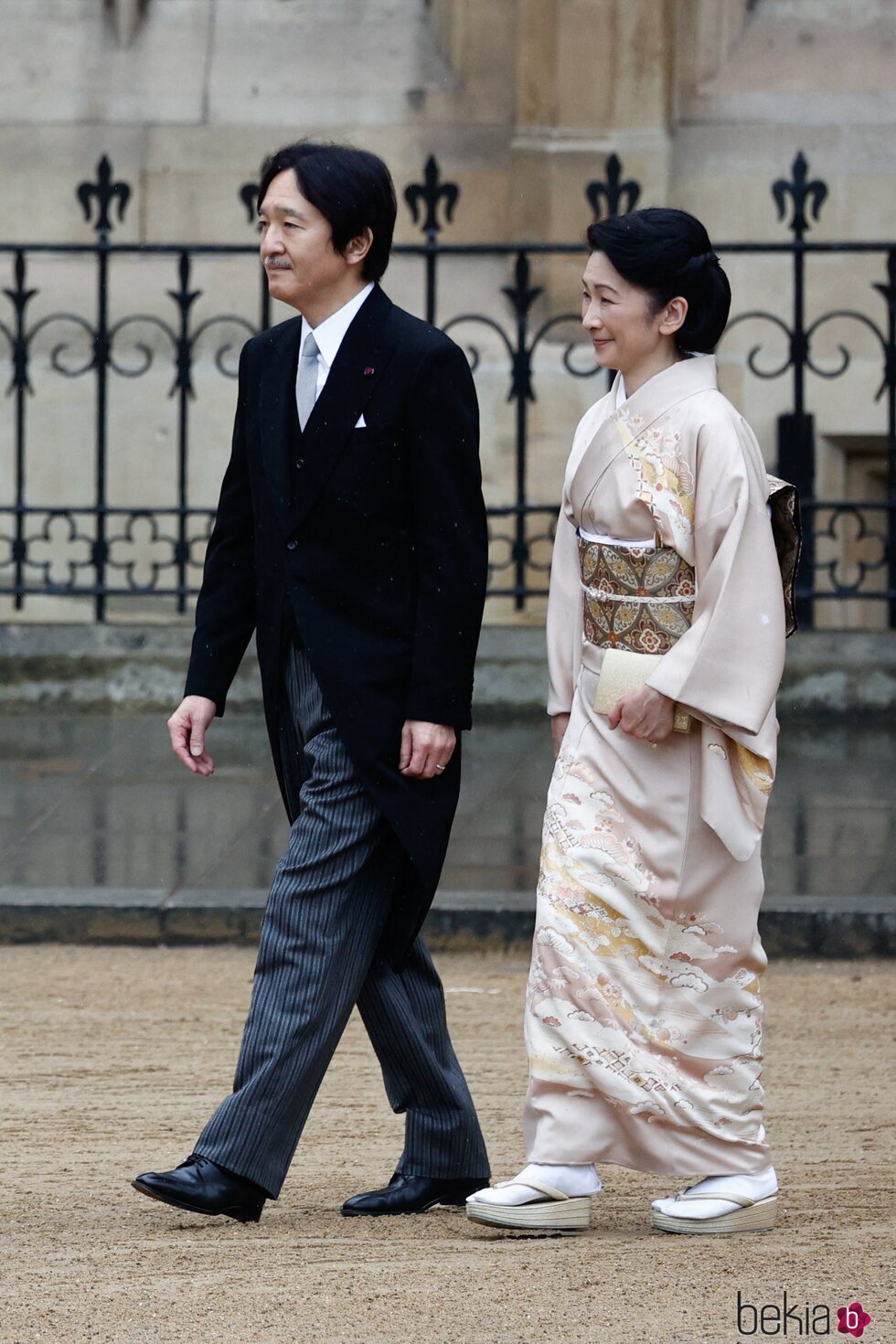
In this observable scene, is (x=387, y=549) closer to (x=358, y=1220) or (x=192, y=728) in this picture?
(x=192, y=728)

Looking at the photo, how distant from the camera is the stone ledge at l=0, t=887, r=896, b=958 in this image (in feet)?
20.4

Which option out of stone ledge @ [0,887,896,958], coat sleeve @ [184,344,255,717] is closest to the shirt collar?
coat sleeve @ [184,344,255,717]

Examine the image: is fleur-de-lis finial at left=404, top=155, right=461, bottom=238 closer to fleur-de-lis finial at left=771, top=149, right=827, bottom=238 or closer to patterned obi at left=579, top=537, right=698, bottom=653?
fleur-de-lis finial at left=771, top=149, right=827, bottom=238

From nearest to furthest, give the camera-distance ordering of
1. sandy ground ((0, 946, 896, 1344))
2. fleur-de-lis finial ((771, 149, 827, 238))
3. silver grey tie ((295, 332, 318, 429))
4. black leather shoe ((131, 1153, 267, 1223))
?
1. sandy ground ((0, 946, 896, 1344))
2. black leather shoe ((131, 1153, 267, 1223))
3. silver grey tie ((295, 332, 318, 429))
4. fleur-de-lis finial ((771, 149, 827, 238))

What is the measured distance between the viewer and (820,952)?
6.26 metres

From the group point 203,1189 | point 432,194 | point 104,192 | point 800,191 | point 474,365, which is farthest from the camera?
point 474,365

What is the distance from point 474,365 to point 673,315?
608 cm

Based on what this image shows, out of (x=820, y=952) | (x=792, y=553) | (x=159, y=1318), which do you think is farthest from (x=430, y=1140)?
(x=820, y=952)

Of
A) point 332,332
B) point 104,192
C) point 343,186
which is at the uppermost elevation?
point 104,192

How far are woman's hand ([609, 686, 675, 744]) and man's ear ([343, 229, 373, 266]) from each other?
0.87 m

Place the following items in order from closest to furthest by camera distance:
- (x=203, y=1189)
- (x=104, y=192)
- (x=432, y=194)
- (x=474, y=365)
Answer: (x=203, y=1189) < (x=432, y=194) < (x=104, y=192) < (x=474, y=365)

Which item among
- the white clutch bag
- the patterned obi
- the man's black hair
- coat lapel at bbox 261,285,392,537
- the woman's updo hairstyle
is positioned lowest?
the white clutch bag

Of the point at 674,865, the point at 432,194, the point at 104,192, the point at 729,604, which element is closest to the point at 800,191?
the point at 432,194

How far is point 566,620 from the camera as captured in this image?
163 inches
